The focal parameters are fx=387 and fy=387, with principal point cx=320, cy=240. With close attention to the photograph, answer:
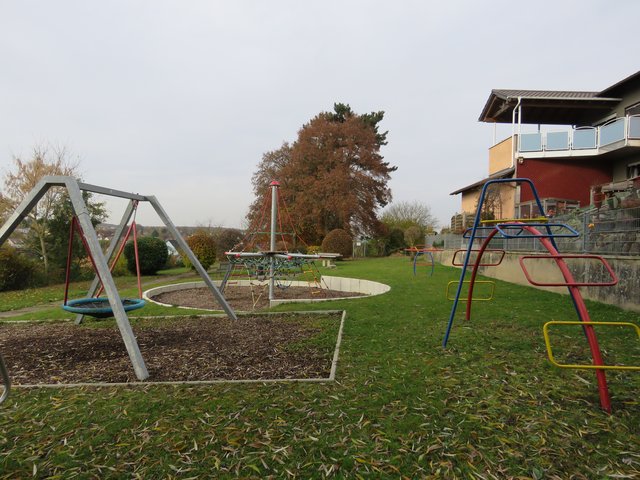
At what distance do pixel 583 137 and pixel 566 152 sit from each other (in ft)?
2.51

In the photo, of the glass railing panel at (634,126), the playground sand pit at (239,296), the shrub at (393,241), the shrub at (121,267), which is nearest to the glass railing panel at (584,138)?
the glass railing panel at (634,126)

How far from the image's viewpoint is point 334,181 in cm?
2712

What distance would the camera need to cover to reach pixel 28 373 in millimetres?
4180

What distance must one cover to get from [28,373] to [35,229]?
15087mm

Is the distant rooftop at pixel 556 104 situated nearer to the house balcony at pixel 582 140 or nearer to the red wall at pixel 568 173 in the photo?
the house balcony at pixel 582 140

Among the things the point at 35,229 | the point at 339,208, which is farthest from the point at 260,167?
the point at 35,229

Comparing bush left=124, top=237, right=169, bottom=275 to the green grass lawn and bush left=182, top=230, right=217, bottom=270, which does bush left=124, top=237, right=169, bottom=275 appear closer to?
bush left=182, top=230, right=217, bottom=270

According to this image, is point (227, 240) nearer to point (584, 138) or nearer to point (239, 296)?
point (239, 296)

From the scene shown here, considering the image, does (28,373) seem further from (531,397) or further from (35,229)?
(35,229)

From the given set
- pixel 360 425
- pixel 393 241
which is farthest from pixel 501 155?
pixel 360 425

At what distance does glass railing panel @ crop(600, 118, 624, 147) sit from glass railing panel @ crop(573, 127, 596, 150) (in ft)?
1.10

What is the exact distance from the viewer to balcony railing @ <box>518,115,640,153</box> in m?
13.2

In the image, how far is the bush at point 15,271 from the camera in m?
14.0

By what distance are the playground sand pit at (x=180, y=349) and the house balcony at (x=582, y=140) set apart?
42.3ft
